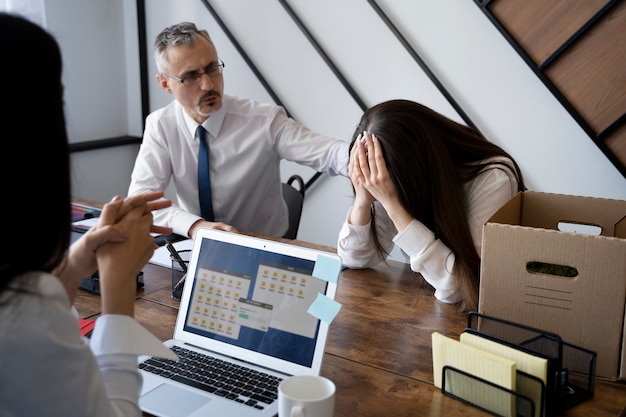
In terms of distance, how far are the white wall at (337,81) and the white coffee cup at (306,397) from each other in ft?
6.77

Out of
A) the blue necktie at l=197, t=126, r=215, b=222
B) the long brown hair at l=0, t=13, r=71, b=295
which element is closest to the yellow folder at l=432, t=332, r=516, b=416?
the long brown hair at l=0, t=13, r=71, b=295

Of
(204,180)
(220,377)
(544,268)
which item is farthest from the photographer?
(204,180)

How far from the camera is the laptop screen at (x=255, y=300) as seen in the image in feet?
3.95

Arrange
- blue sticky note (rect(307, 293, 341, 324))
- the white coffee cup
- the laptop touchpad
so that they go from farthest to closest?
blue sticky note (rect(307, 293, 341, 324)) < the laptop touchpad < the white coffee cup

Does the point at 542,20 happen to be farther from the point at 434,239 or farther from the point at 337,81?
the point at 434,239

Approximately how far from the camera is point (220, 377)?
1180mm

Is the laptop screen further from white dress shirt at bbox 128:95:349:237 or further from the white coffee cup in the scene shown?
white dress shirt at bbox 128:95:349:237

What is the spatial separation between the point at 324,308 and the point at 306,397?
213mm

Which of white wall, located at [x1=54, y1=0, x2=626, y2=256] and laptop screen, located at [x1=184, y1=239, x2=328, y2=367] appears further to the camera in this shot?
white wall, located at [x1=54, y1=0, x2=626, y2=256]

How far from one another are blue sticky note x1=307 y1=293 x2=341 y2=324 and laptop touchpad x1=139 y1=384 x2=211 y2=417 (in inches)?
9.8

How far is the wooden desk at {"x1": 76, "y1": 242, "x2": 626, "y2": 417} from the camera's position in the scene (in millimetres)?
1103

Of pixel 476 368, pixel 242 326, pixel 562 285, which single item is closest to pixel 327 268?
pixel 242 326

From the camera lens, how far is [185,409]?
3.52 ft

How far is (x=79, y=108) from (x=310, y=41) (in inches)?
54.0
